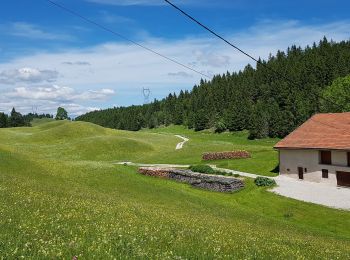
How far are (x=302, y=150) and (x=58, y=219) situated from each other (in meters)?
51.6

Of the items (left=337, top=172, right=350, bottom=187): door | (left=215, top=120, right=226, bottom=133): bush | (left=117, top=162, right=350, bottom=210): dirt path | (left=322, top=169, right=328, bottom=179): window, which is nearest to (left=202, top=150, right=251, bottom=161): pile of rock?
(left=117, top=162, right=350, bottom=210): dirt path

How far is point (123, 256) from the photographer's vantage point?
9.40 metres

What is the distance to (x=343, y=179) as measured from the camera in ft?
179

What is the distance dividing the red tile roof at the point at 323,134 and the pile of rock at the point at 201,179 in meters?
12.7

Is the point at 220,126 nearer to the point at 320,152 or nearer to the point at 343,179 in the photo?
the point at 320,152

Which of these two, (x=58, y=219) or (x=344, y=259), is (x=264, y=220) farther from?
(x=58, y=219)

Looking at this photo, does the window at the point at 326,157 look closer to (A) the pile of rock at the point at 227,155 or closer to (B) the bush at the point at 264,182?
(B) the bush at the point at 264,182

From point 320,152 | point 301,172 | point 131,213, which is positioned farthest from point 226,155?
point 131,213

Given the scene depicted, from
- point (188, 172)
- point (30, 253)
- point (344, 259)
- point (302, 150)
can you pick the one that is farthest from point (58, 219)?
point (302, 150)

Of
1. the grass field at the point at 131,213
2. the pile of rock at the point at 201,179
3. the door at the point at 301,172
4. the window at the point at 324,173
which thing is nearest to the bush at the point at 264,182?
the grass field at the point at 131,213

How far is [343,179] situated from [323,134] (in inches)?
341

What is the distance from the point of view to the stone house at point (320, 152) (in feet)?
181

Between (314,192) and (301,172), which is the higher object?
(301,172)

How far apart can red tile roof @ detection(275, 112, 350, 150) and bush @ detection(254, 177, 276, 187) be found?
7.90 metres
